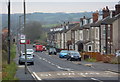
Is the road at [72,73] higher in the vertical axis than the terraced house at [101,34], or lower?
lower

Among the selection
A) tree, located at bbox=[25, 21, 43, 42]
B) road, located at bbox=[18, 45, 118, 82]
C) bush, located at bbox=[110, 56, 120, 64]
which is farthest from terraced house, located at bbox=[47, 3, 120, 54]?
road, located at bbox=[18, 45, 118, 82]

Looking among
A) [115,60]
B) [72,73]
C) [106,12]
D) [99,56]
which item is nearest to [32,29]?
[106,12]

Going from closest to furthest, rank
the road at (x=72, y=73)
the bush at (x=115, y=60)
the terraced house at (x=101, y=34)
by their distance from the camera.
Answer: the road at (x=72, y=73) → the bush at (x=115, y=60) → the terraced house at (x=101, y=34)

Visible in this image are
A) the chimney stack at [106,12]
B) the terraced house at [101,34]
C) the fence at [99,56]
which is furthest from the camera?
the chimney stack at [106,12]

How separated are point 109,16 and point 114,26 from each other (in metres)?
7.73

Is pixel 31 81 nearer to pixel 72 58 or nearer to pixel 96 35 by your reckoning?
pixel 72 58

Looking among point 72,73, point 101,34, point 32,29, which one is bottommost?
point 72,73

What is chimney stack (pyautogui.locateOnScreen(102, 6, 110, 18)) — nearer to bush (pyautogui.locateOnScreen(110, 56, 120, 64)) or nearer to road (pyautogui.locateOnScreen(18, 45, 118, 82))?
bush (pyautogui.locateOnScreen(110, 56, 120, 64))

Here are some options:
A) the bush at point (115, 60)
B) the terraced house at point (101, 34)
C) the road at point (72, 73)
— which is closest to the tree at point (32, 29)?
the terraced house at point (101, 34)

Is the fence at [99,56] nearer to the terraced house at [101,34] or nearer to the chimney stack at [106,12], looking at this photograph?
the terraced house at [101,34]

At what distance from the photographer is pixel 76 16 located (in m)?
163

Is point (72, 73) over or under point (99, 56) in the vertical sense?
under

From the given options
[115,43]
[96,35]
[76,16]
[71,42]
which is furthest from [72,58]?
[76,16]

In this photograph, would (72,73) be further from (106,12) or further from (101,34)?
(106,12)
